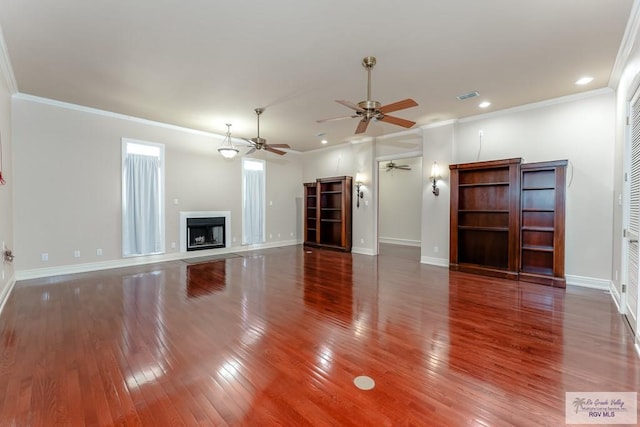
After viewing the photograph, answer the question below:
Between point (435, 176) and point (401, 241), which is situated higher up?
point (435, 176)

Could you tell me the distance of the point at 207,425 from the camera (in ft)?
5.51

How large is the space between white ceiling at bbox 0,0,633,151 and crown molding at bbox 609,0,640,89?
0.19 feet

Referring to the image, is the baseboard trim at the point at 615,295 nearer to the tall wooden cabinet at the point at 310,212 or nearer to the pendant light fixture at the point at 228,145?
the tall wooden cabinet at the point at 310,212

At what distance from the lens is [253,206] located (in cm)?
845

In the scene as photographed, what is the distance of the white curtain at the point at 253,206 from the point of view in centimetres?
829

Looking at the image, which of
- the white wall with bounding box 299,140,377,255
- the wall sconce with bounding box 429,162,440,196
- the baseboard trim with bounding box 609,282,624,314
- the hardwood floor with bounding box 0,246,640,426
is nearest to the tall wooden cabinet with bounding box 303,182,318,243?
the white wall with bounding box 299,140,377,255

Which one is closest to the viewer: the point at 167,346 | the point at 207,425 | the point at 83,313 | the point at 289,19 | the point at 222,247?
the point at 207,425

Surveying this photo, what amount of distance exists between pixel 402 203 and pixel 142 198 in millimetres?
7424

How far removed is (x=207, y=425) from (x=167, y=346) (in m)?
1.21

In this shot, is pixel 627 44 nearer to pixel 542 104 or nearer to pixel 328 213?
pixel 542 104

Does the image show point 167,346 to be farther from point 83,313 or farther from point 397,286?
point 397,286

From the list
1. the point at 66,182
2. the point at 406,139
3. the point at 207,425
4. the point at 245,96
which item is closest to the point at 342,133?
the point at 406,139

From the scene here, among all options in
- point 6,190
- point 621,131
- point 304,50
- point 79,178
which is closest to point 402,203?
point 621,131

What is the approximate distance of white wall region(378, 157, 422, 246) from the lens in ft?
30.2
